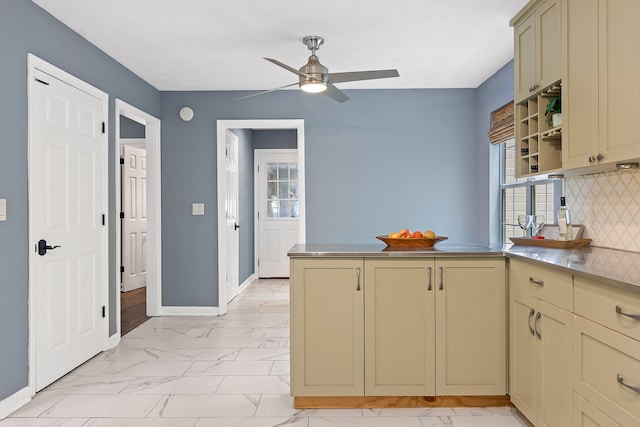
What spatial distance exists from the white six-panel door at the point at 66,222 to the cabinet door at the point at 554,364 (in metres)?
2.91

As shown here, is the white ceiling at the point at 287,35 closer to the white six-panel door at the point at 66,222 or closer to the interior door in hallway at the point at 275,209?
the white six-panel door at the point at 66,222

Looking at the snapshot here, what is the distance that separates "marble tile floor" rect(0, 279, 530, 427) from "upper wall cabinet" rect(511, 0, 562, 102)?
76.5 inches

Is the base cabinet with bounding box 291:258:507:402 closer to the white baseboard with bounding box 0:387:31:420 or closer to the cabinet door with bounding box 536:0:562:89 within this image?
the cabinet door with bounding box 536:0:562:89

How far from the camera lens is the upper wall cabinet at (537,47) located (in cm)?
245

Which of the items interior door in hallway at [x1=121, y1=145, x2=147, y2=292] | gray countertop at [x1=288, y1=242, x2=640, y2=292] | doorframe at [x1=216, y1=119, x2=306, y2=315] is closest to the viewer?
gray countertop at [x1=288, y1=242, x2=640, y2=292]

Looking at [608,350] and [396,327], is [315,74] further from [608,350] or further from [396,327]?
[608,350]

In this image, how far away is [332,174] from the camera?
4.92 m

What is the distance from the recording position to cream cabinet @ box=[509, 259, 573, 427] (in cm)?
A: 188

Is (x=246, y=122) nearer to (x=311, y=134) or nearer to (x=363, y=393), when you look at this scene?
(x=311, y=134)

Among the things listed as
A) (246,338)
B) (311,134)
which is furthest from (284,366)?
(311,134)

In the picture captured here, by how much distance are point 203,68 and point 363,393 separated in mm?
3216

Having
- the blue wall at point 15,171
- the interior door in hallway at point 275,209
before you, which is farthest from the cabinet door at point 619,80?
the interior door in hallway at point 275,209

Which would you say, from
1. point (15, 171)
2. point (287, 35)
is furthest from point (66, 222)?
point (287, 35)

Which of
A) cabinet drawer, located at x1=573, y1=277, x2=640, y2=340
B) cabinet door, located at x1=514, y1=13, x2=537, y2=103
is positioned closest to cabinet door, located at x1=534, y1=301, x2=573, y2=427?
cabinet drawer, located at x1=573, y1=277, x2=640, y2=340
